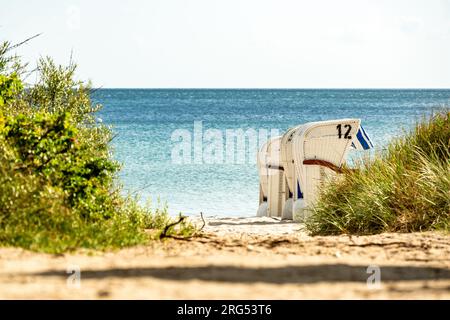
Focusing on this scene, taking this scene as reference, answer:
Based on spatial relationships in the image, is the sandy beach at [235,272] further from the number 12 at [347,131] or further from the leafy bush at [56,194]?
the number 12 at [347,131]

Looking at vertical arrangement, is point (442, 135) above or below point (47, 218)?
above

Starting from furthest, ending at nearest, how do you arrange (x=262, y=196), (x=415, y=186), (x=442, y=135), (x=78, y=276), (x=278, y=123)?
(x=278, y=123) < (x=262, y=196) < (x=442, y=135) < (x=415, y=186) < (x=78, y=276)

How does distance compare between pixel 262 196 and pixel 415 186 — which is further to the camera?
pixel 262 196

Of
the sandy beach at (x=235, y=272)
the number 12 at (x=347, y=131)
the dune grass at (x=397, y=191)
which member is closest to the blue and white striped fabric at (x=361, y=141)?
the number 12 at (x=347, y=131)

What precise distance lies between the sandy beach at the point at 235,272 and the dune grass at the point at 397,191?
1.57 meters

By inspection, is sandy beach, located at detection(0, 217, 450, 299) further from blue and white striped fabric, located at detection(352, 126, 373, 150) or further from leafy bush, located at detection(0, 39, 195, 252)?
blue and white striped fabric, located at detection(352, 126, 373, 150)


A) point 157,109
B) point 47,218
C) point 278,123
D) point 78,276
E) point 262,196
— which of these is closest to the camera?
point 78,276

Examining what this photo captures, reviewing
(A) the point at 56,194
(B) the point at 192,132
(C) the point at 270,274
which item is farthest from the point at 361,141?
(B) the point at 192,132

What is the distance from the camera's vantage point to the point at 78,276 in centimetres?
488

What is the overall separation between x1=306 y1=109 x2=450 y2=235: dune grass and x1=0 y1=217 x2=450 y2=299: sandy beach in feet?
5.16

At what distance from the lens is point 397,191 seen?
877 cm
